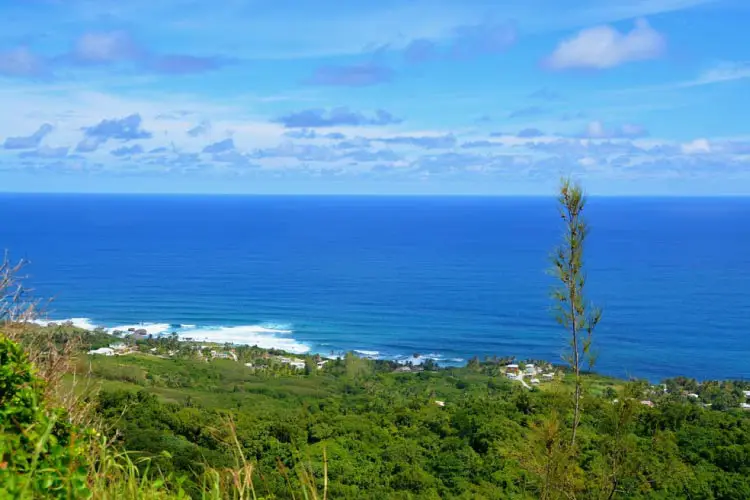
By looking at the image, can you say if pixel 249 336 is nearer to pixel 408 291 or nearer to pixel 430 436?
pixel 408 291

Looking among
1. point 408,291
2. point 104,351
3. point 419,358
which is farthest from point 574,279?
Result: point 408,291

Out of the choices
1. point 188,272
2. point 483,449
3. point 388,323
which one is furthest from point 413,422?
point 188,272

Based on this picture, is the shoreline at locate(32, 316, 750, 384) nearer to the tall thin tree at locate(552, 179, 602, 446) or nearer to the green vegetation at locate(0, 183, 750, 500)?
the green vegetation at locate(0, 183, 750, 500)

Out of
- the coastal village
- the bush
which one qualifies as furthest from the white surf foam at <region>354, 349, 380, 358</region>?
the bush

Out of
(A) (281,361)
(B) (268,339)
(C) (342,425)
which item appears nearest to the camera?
(C) (342,425)

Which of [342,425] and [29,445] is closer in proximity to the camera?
[29,445]

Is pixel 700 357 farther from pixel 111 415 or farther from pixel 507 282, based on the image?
pixel 111 415

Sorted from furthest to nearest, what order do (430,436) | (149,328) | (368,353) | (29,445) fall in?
(149,328)
(368,353)
(430,436)
(29,445)
